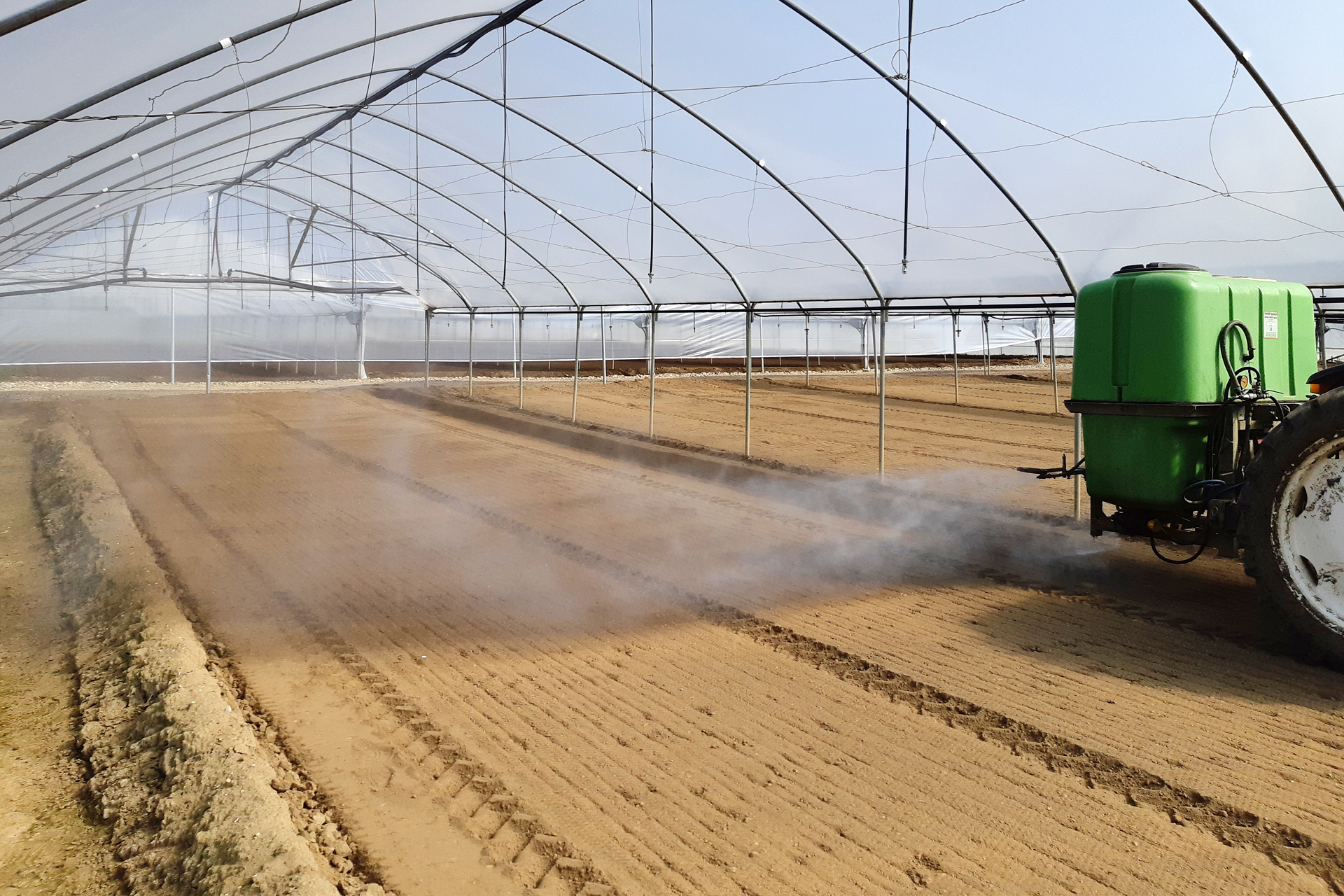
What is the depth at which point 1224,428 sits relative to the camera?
15.5ft

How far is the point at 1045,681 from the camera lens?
14.0ft

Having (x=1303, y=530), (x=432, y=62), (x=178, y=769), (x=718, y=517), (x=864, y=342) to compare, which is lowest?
(x=178, y=769)

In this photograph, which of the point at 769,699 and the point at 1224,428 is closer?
the point at 769,699

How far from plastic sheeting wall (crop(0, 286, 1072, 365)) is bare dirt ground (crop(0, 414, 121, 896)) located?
1635 centimetres

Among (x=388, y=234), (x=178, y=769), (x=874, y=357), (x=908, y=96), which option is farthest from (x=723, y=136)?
(x=874, y=357)

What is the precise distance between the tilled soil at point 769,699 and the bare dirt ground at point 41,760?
753mm

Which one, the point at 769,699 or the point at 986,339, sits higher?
the point at 986,339

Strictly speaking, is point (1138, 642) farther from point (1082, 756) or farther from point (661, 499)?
point (661, 499)

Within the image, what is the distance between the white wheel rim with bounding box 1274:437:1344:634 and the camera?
4.10m

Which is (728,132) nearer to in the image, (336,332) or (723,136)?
(723,136)

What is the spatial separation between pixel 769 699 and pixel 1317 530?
102 inches

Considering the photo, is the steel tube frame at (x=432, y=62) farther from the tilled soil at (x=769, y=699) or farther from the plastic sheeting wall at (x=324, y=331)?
the plastic sheeting wall at (x=324, y=331)

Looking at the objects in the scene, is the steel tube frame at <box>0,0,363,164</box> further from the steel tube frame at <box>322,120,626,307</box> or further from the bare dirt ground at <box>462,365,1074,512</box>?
the bare dirt ground at <box>462,365,1074,512</box>

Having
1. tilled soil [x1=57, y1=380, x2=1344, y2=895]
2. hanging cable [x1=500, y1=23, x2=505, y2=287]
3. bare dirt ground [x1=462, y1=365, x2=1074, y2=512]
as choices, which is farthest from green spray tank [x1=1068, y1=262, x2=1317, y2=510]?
hanging cable [x1=500, y1=23, x2=505, y2=287]
